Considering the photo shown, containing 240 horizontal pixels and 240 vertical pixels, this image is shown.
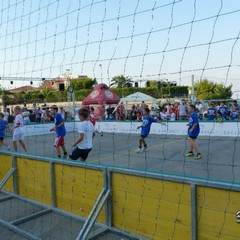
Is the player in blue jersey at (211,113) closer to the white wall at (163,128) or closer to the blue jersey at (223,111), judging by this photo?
the blue jersey at (223,111)

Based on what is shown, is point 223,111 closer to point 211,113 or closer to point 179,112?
point 211,113

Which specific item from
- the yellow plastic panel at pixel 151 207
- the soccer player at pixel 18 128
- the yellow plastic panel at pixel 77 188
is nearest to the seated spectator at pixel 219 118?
the soccer player at pixel 18 128

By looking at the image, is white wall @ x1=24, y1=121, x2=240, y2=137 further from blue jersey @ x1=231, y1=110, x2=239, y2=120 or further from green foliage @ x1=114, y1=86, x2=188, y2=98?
green foliage @ x1=114, y1=86, x2=188, y2=98

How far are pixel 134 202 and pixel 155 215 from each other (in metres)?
0.35

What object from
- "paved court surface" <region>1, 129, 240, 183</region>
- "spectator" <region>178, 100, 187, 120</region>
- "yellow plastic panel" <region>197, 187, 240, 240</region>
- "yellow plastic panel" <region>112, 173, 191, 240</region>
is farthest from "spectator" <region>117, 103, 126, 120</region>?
"yellow plastic panel" <region>197, 187, 240, 240</region>

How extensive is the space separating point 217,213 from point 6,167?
14.6 ft

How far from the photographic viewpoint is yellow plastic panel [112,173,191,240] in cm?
364

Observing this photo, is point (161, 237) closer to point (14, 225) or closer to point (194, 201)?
point (194, 201)

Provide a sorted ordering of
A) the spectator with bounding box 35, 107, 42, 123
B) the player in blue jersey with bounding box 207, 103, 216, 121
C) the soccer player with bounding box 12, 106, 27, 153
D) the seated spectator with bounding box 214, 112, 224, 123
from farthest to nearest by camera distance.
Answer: the spectator with bounding box 35, 107, 42, 123, the player in blue jersey with bounding box 207, 103, 216, 121, the seated spectator with bounding box 214, 112, 224, 123, the soccer player with bounding box 12, 106, 27, 153

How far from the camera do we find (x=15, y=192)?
609 cm

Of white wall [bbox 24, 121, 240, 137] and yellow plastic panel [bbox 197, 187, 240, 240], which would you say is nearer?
yellow plastic panel [bbox 197, 187, 240, 240]

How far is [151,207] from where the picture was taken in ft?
13.0

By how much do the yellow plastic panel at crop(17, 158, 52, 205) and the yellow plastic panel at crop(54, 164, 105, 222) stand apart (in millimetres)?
272

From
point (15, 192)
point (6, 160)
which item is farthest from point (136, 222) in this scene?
point (6, 160)
